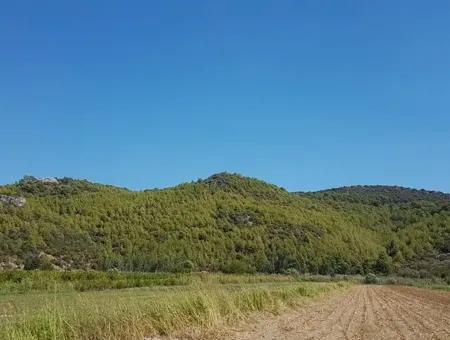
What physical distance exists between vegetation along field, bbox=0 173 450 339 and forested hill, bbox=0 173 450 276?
0.27m

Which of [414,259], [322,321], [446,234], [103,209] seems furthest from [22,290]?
[446,234]

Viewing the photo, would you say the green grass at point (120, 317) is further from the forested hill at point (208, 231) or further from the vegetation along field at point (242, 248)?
the forested hill at point (208, 231)

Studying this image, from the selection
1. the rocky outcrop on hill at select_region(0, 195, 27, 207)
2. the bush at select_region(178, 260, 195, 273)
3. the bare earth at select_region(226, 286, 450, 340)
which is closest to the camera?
the bare earth at select_region(226, 286, 450, 340)

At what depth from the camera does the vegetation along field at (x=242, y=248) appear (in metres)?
20.8

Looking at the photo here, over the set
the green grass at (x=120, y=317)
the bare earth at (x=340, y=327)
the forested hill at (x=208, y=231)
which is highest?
the forested hill at (x=208, y=231)

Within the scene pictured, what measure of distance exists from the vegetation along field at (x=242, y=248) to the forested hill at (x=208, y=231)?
0.27 meters

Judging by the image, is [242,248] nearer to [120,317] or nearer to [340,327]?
[340,327]

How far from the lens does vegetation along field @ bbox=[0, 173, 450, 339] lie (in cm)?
2080

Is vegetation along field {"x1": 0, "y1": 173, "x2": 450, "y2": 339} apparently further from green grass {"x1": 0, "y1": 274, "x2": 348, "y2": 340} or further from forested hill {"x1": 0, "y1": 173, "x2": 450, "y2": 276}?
forested hill {"x1": 0, "y1": 173, "x2": 450, "y2": 276}

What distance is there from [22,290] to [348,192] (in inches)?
6001

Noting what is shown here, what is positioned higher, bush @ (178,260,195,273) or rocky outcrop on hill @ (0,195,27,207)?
rocky outcrop on hill @ (0,195,27,207)

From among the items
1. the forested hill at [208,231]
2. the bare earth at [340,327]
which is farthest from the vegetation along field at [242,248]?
the forested hill at [208,231]

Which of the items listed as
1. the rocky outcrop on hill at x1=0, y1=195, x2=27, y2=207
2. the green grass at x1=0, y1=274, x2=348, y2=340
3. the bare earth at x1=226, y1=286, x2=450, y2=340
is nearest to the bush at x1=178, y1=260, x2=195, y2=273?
the rocky outcrop on hill at x1=0, y1=195, x2=27, y2=207

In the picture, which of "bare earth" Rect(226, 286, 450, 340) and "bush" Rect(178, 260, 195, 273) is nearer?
"bare earth" Rect(226, 286, 450, 340)
